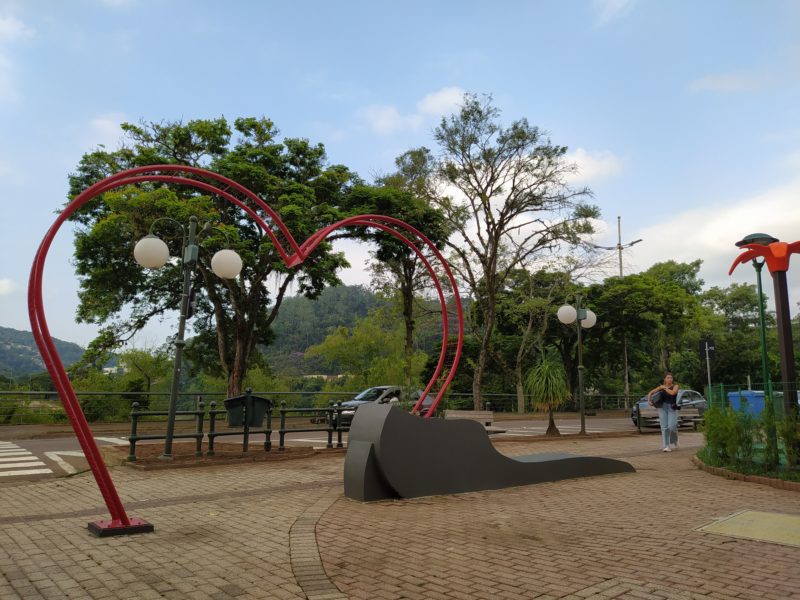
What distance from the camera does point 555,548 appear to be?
16.2 feet

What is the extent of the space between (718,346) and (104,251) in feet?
147

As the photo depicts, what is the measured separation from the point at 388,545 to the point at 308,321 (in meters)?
69.9

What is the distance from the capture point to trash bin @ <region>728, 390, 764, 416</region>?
30.8ft

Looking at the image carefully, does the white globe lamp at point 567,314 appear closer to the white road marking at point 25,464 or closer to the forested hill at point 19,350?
the white road marking at point 25,464

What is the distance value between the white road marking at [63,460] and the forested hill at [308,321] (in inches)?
1999

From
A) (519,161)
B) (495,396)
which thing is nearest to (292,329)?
A: (495,396)

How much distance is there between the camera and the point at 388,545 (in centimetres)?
499

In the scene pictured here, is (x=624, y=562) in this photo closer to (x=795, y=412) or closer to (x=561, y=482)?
(x=561, y=482)

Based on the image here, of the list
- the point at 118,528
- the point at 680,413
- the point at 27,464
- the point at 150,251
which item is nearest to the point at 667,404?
the point at 680,413

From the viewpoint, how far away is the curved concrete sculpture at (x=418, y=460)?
7.05 metres

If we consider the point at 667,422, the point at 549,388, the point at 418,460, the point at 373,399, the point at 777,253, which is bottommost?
the point at 418,460

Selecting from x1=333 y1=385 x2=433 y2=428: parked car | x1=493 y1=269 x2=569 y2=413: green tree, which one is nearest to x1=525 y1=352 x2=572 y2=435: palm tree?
x1=333 y1=385 x2=433 y2=428: parked car

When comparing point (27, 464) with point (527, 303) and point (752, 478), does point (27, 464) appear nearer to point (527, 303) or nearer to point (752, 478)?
point (752, 478)

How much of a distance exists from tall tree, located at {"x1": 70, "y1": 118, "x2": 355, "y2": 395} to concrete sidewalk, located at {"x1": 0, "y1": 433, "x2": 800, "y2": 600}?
14830mm
